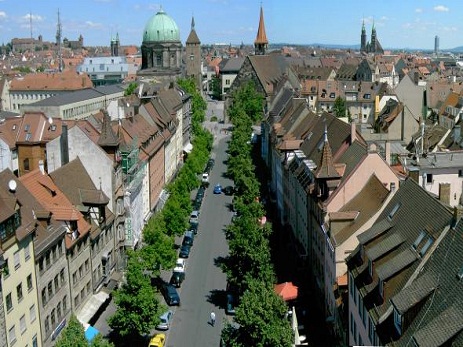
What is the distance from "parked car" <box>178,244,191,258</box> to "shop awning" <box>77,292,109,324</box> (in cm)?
1507

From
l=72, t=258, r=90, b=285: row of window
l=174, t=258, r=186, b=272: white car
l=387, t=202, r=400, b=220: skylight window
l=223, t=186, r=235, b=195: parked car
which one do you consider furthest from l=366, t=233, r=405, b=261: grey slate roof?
l=223, t=186, r=235, b=195: parked car

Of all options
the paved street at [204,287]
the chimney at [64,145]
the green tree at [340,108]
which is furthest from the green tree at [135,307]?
the green tree at [340,108]

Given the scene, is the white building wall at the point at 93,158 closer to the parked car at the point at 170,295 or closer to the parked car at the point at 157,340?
the parked car at the point at 170,295

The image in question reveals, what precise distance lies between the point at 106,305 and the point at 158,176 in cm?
3526

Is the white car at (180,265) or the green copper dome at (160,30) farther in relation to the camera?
the green copper dome at (160,30)

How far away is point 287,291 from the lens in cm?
5675

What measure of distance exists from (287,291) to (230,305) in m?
5.33

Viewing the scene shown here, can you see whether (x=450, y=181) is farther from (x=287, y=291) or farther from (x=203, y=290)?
(x=203, y=290)

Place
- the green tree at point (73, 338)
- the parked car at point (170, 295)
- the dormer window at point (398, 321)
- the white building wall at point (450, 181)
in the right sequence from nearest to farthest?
the dormer window at point (398, 321) → the green tree at point (73, 338) → the parked car at point (170, 295) → the white building wall at point (450, 181)

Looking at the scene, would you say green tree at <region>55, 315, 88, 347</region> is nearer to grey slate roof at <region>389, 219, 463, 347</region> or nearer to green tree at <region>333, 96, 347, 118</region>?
grey slate roof at <region>389, 219, 463, 347</region>

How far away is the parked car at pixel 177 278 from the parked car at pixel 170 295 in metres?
1.57

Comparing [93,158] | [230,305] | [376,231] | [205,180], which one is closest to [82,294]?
[230,305]

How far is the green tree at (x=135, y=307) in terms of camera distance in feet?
163

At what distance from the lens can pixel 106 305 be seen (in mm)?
60094
